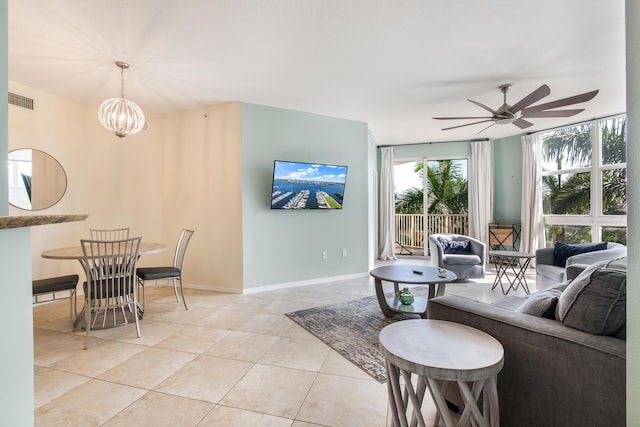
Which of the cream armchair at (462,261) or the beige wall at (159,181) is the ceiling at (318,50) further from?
the cream armchair at (462,261)

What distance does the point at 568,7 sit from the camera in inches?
86.6

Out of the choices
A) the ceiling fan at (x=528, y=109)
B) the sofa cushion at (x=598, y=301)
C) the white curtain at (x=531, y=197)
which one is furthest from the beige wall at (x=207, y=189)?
the white curtain at (x=531, y=197)

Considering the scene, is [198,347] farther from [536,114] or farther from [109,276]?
[536,114]

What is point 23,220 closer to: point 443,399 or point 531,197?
point 443,399

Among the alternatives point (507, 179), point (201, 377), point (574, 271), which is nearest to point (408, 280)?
point (574, 271)

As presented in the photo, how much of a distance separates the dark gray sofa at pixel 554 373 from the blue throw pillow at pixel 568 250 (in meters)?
3.16

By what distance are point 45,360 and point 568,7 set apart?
15.8 feet

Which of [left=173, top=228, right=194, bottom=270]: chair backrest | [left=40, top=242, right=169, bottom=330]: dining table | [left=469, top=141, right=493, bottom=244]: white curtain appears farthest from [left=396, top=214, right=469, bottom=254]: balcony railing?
[left=40, top=242, right=169, bottom=330]: dining table

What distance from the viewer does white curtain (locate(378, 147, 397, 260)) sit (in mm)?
6906

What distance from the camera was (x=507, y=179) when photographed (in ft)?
20.9

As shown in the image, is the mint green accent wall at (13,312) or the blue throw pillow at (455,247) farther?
the blue throw pillow at (455,247)

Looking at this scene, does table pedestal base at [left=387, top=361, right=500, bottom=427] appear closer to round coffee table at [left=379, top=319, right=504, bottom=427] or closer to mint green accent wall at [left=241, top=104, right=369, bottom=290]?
round coffee table at [left=379, top=319, right=504, bottom=427]

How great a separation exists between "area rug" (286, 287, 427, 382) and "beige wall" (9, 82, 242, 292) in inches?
58.6

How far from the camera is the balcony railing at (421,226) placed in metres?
6.87
